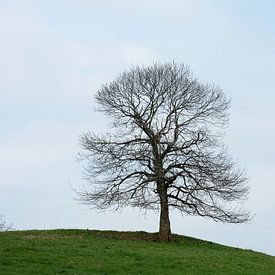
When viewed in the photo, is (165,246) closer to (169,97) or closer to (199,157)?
(199,157)

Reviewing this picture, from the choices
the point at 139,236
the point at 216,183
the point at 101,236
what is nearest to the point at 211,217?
the point at 216,183

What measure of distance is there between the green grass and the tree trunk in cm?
132

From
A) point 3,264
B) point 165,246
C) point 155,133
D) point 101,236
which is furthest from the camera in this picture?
point 155,133

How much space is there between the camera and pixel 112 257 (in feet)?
90.7

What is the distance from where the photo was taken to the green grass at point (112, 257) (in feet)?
78.1

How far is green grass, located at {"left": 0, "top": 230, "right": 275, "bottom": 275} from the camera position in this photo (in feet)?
78.1

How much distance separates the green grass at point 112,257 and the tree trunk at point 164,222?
52.2 inches

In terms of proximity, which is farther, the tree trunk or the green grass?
the tree trunk

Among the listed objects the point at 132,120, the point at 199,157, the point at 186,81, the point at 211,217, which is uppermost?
the point at 186,81

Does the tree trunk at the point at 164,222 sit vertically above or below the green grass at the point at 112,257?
above

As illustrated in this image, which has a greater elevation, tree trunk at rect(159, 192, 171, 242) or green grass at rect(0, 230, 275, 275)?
tree trunk at rect(159, 192, 171, 242)

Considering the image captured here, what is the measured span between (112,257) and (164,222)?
13.3 m

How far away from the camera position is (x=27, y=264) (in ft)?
77.3

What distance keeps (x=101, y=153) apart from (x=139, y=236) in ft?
20.5
